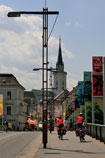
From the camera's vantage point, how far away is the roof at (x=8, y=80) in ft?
358

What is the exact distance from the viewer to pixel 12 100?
107375 mm

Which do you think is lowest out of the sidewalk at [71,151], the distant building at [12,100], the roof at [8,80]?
the sidewalk at [71,151]

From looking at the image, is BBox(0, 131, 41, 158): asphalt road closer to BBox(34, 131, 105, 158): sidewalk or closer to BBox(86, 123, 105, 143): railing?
BBox(34, 131, 105, 158): sidewalk

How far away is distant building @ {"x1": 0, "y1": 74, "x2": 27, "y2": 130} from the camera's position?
105 m

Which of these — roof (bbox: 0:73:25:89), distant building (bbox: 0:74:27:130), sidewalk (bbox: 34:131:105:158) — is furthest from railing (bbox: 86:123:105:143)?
roof (bbox: 0:73:25:89)

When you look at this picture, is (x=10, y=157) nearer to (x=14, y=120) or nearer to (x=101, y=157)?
(x=101, y=157)

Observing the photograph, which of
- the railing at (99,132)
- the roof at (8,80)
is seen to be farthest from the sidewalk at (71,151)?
the roof at (8,80)

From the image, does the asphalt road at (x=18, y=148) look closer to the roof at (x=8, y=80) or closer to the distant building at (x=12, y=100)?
the distant building at (x=12, y=100)

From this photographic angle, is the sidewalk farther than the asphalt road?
No

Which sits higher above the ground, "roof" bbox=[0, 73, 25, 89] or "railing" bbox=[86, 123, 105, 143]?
"roof" bbox=[0, 73, 25, 89]

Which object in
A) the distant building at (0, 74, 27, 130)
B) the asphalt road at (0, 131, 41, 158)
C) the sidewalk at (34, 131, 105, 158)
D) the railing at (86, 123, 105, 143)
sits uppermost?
the distant building at (0, 74, 27, 130)

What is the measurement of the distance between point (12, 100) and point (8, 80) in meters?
6.96

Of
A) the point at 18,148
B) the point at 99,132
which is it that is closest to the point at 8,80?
the point at 99,132

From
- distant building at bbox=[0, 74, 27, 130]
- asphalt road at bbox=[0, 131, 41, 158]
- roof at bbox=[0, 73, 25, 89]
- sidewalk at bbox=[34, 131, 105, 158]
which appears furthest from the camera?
roof at bbox=[0, 73, 25, 89]
